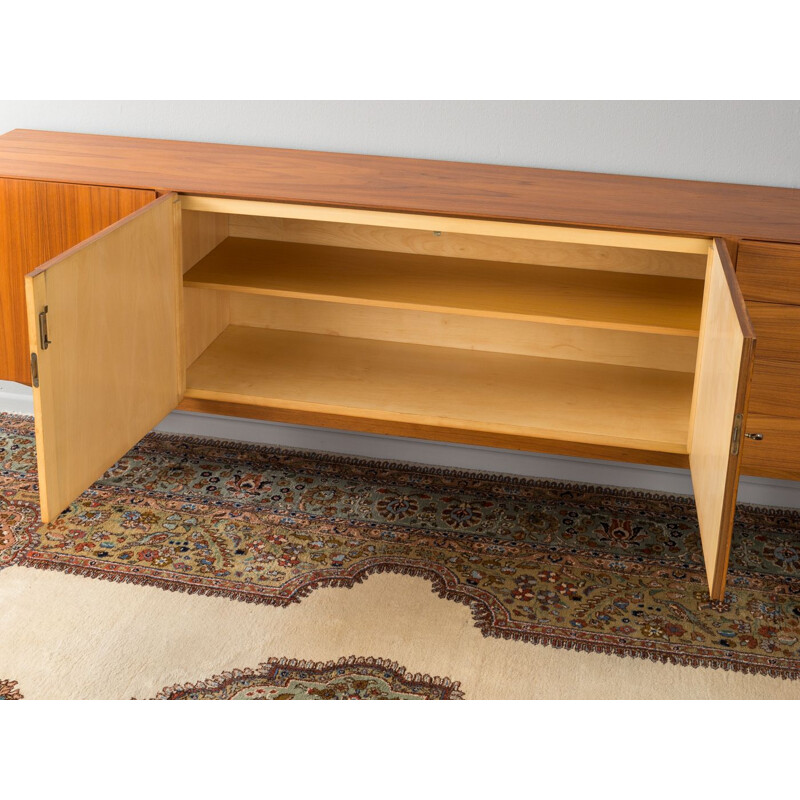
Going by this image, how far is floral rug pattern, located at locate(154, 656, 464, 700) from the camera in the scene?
2.02 m

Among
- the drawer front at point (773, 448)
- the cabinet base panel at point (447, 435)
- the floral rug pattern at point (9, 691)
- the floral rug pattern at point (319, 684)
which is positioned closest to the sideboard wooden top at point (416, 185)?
the drawer front at point (773, 448)

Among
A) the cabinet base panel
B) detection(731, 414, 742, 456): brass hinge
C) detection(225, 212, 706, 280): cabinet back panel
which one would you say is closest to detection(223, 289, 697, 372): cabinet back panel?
detection(225, 212, 706, 280): cabinet back panel

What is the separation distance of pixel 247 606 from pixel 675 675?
95cm

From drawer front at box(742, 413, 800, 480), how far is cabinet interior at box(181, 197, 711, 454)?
16 centimetres

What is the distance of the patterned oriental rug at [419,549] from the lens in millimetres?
2205

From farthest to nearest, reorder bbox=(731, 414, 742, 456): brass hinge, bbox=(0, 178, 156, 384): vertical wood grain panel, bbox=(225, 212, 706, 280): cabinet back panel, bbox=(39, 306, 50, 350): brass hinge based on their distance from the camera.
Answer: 1. bbox=(225, 212, 706, 280): cabinet back panel
2. bbox=(0, 178, 156, 384): vertical wood grain panel
3. bbox=(39, 306, 50, 350): brass hinge
4. bbox=(731, 414, 742, 456): brass hinge

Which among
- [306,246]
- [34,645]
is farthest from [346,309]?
[34,645]

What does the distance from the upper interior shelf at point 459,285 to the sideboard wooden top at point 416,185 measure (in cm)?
24

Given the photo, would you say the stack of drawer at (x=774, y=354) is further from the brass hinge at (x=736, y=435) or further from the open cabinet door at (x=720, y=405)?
the brass hinge at (x=736, y=435)

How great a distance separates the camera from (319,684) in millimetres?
2047

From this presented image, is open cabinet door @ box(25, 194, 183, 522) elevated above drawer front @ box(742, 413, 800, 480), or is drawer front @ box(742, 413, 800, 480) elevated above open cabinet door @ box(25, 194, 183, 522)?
open cabinet door @ box(25, 194, 183, 522)

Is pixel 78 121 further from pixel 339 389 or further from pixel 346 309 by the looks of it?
pixel 339 389

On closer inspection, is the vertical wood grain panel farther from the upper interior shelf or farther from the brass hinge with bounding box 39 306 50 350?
the brass hinge with bounding box 39 306 50 350

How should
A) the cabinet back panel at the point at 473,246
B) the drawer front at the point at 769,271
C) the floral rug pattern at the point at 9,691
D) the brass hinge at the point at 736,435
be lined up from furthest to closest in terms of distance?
the cabinet back panel at the point at 473,246
the drawer front at the point at 769,271
the floral rug pattern at the point at 9,691
the brass hinge at the point at 736,435
